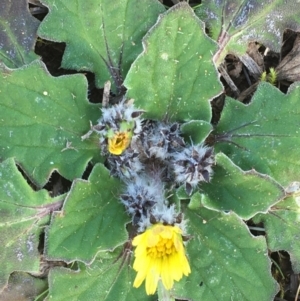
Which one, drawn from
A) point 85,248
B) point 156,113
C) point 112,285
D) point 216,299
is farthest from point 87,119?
point 216,299

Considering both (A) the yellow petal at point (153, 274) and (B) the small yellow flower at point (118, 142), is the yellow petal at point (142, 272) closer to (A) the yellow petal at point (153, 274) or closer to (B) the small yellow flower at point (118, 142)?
(A) the yellow petal at point (153, 274)

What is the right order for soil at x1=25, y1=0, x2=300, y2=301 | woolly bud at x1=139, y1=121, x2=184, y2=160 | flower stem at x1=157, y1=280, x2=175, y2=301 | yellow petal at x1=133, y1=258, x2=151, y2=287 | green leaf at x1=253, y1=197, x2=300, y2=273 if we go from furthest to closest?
soil at x1=25, y1=0, x2=300, y2=301 < green leaf at x1=253, y1=197, x2=300, y2=273 < flower stem at x1=157, y1=280, x2=175, y2=301 < woolly bud at x1=139, y1=121, x2=184, y2=160 < yellow petal at x1=133, y1=258, x2=151, y2=287

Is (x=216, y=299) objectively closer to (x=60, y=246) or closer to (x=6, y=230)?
(x=60, y=246)

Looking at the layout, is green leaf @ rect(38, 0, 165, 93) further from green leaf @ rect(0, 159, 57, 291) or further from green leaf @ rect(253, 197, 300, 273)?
green leaf @ rect(253, 197, 300, 273)

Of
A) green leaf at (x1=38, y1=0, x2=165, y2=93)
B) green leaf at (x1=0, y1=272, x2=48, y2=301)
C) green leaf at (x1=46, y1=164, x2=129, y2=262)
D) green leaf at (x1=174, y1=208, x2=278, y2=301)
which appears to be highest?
green leaf at (x1=38, y1=0, x2=165, y2=93)

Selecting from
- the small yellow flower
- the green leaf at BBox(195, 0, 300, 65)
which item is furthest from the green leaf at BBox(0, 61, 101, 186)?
the green leaf at BBox(195, 0, 300, 65)
